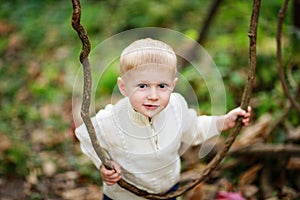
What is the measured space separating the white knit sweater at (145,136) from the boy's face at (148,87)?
0.08 meters

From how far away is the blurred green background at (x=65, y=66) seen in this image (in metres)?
3.79

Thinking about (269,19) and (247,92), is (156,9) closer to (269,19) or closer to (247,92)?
(269,19)

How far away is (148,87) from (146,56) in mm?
108

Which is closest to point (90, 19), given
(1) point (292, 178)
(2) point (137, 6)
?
(2) point (137, 6)

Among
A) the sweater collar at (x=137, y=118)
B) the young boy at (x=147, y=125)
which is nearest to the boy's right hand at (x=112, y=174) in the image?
the young boy at (x=147, y=125)

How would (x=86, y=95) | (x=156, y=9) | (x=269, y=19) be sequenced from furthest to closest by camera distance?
1. (x=156, y=9)
2. (x=269, y=19)
3. (x=86, y=95)

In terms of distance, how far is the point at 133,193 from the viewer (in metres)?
2.29

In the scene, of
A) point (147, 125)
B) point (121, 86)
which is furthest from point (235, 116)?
point (121, 86)

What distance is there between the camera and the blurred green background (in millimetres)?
3787

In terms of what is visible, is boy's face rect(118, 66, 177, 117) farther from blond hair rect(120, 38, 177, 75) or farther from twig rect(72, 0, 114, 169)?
twig rect(72, 0, 114, 169)

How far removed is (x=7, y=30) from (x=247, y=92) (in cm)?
463

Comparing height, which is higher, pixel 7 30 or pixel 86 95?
pixel 86 95

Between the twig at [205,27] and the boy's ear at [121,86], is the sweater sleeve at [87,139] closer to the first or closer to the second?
the boy's ear at [121,86]

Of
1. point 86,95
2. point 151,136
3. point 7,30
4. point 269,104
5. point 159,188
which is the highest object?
point 86,95
